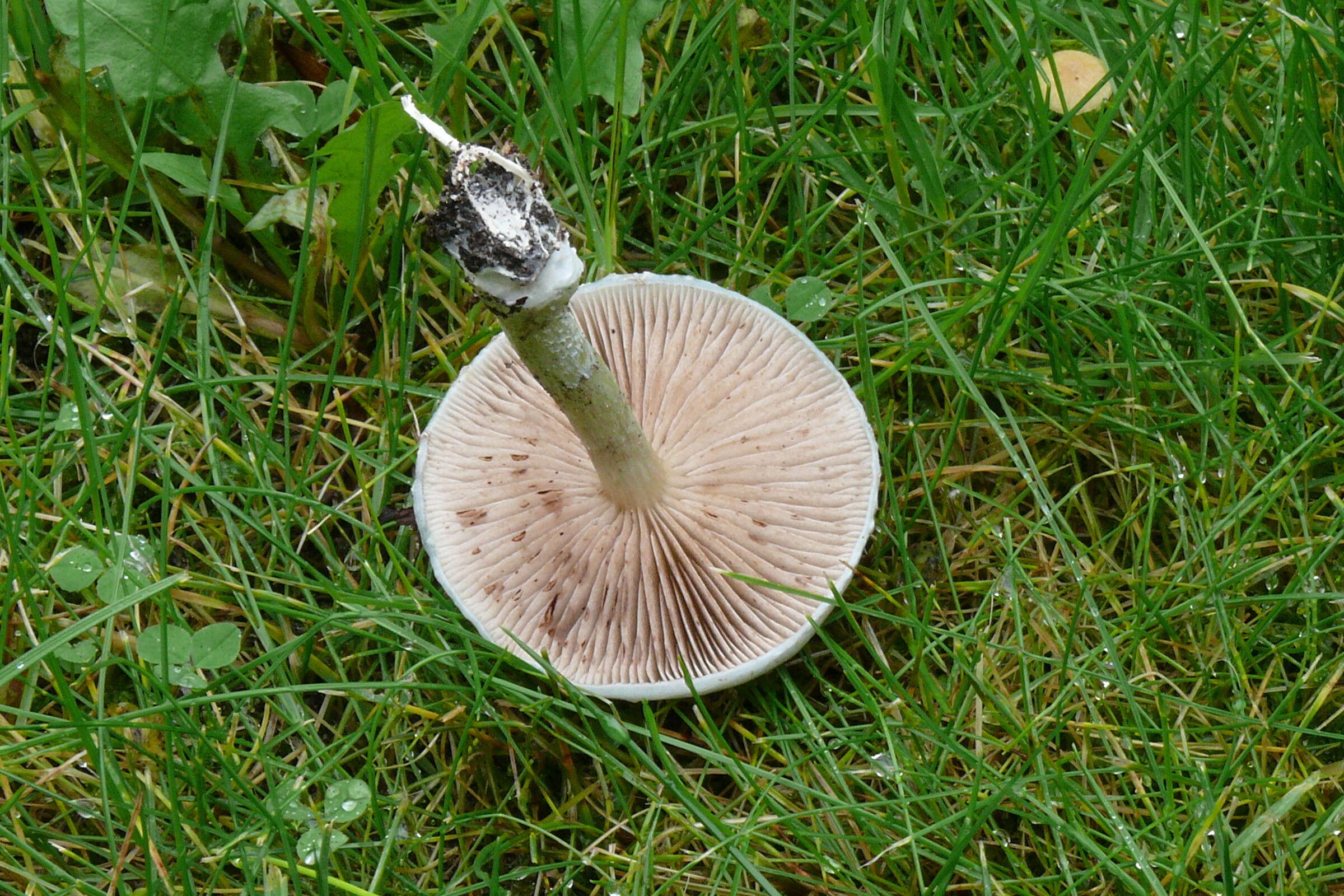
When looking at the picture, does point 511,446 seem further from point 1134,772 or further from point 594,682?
point 1134,772

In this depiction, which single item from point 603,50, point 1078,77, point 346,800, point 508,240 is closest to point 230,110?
point 603,50

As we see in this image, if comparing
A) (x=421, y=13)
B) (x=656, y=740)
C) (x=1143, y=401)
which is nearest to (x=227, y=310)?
(x=421, y=13)

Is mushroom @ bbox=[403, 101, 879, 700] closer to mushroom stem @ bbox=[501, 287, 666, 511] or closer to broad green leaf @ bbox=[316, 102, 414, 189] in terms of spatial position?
mushroom stem @ bbox=[501, 287, 666, 511]

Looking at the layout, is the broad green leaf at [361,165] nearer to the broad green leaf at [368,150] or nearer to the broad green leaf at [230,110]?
the broad green leaf at [368,150]

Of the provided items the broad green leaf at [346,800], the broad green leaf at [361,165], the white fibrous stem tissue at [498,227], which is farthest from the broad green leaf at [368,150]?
the broad green leaf at [346,800]

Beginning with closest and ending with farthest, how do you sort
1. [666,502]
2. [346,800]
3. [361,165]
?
[346,800]
[666,502]
[361,165]

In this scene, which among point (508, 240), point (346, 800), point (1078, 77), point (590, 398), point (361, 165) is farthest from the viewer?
point (1078, 77)

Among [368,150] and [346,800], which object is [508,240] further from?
[346,800]
